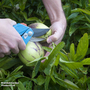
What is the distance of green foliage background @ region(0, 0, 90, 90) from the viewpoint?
1.05 metres

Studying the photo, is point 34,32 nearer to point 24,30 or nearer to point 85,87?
point 24,30

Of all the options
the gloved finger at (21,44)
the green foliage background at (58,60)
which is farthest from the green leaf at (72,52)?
the gloved finger at (21,44)

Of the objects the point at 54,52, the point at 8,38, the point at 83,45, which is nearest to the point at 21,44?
the point at 8,38

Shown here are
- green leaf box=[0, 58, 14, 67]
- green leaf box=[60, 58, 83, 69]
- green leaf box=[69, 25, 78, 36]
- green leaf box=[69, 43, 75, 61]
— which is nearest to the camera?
green leaf box=[60, 58, 83, 69]

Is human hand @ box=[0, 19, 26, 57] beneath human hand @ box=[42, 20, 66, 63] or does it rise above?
above

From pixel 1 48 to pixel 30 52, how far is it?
0.28m

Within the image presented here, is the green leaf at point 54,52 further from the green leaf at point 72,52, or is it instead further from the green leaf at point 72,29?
the green leaf at point 72,29

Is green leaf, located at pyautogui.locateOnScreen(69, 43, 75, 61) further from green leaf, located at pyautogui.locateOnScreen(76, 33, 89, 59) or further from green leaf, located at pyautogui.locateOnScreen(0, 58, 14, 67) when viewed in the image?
green leaf, located at pyautogui.locateOnScreen(0, 58, 14, 67)

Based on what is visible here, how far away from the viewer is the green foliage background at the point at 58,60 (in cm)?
105

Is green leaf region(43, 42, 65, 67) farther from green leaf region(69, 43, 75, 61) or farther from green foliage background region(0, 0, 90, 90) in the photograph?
green leaf region(69, 43, 75, 61)

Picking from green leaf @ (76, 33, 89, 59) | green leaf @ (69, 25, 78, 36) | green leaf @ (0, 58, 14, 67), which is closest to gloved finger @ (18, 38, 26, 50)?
green leaf @ (0, 58, 14, 67)

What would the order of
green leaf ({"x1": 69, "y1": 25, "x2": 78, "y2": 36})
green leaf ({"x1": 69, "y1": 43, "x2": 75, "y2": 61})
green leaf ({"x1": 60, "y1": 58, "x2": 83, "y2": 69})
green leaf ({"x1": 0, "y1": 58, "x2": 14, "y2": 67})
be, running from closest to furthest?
green leaf ({"x1": 60, "y1": 58, "x2": 83, "y2": 69}) < green leaf ({"x1": 69, "y1": 43, "x2": 75, "y2": 61}) < green leaf ({"x1": 0, "y1": 58, "x2": 14, "y2": 67}) < green leaf ({"x1": 69, "y1": 25, "x2": 78, "y2": 36})

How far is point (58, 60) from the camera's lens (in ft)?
3.24

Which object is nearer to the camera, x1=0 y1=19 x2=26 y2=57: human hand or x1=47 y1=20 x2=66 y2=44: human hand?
x1=0 y1=19 x2=26 y2=57: human hand
